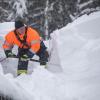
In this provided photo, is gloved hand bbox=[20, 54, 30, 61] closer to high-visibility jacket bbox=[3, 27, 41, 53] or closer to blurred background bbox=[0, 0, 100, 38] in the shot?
high-visibility jacket bbox=[3, 27, 41, 53]

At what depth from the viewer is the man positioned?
731 cm

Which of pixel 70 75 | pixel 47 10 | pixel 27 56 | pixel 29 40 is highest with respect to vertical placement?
pixel 29 40

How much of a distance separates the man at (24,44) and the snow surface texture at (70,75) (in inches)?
15.5

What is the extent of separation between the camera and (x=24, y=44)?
7426mm

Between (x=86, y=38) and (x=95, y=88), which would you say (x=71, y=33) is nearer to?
(x=86, y=38)

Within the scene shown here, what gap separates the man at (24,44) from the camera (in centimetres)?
731

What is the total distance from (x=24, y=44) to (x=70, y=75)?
142 cm

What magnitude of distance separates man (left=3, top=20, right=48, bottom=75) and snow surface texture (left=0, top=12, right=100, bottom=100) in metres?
0.39

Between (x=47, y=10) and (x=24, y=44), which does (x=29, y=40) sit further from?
(x=47, y=10)

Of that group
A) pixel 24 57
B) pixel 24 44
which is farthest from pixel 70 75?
pixel 24 44

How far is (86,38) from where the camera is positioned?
775 centimetres

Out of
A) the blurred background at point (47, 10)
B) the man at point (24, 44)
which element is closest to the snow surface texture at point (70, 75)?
the man at point (24, 44)

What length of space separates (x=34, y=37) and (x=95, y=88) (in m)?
2.31

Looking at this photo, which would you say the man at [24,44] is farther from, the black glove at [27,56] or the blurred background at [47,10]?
the blurred background at [47,10]
